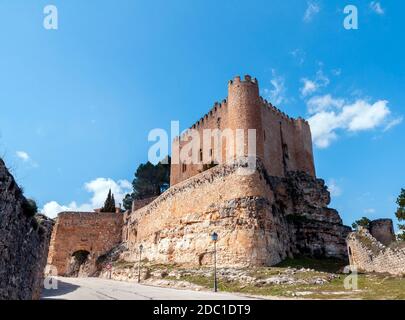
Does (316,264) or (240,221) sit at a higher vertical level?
(240,221)

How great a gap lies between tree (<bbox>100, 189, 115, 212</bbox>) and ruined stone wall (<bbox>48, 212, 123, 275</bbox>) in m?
7.08

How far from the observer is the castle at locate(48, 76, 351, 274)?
78.4ft

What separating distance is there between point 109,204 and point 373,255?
40.0m

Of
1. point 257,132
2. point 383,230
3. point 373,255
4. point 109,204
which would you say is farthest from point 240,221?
point 109,204

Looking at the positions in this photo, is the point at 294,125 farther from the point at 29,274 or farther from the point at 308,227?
the point at 29,274

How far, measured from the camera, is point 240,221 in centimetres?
2350

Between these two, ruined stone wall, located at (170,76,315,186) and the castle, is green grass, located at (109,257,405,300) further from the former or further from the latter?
ruined stone wall, located at (170,76,315,186)

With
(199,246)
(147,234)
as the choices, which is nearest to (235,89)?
(199,246)

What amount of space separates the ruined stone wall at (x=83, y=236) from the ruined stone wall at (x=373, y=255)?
28525mm

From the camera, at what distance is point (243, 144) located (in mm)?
27594

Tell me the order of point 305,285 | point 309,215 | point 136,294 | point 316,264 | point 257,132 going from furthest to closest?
point 309,215
point 257,132
point 316,264
point 305,285
point 136,294

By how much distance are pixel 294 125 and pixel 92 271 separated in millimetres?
29169

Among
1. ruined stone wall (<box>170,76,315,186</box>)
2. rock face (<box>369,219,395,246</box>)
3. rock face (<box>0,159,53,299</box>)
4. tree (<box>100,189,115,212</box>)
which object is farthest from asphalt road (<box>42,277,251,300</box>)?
tree (<box>100,189,115,212</box>)

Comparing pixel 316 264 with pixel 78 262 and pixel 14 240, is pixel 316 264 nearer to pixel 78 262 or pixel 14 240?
pixel 14 240
